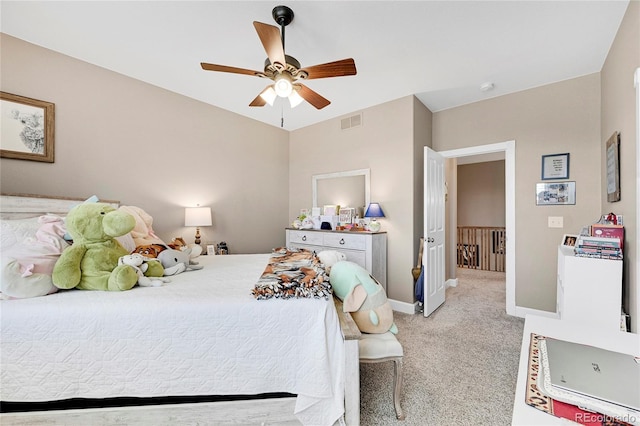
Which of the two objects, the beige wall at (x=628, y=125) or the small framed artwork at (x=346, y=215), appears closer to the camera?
the beige wall at (x=628, y=125)

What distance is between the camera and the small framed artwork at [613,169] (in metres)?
1.93

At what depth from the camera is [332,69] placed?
1863 mm

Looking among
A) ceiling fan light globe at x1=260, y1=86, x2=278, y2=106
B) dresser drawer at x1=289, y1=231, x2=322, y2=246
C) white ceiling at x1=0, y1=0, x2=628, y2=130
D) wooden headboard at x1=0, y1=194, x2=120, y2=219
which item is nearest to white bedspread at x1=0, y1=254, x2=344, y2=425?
wooden headboard at x1=0, y1=194, x2=120, y2=219

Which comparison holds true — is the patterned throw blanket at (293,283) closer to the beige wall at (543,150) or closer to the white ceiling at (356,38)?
the white ceiling at (356,38)

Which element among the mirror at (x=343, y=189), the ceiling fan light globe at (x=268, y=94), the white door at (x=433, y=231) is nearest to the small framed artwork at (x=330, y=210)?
the mirror at (x=343, y=189)

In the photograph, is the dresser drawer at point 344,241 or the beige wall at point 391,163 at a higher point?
the beige wall at point 391,163

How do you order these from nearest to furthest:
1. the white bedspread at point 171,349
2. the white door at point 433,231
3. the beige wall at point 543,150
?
the white bedspread at point 171,349 → the beige wall at point 543,150 → the white door at point 433,231

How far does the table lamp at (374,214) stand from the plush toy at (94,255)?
256cm

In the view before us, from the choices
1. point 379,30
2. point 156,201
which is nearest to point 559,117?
point 379,30

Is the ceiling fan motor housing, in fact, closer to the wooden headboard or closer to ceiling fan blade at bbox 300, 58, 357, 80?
ceiling fan blade at bbox 300, 58, 357, 80

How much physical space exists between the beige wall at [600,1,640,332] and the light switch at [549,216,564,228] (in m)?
0.67

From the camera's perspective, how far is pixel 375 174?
3.58 m

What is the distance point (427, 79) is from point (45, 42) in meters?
3.66

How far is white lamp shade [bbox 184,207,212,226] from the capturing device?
320cm
